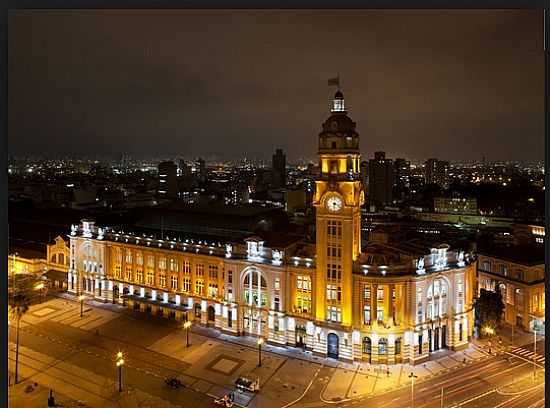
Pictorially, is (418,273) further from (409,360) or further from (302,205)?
(302,205)

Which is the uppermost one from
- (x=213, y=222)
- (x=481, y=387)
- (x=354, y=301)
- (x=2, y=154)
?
(x=2, y=154)

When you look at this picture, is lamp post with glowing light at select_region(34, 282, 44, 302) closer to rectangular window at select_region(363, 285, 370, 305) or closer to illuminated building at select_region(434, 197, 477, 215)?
rectangular window at select_region(363, 285, 370, 305)

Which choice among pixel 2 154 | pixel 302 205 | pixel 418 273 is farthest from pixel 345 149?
pixel 302 205

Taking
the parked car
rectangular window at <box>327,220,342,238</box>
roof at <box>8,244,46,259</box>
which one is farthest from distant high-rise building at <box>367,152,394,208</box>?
roof at <box>8,244,46,259</box>

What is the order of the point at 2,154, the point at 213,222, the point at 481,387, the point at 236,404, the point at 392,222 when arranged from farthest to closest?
1. the point at 392,222
2. the point at 213,222
3. the point at 481,387
4. the point at 236,404
5. the point at 2,154

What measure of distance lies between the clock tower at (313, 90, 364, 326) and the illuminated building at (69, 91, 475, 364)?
0.09ft

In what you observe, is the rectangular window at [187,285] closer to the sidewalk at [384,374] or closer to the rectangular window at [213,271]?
the rectangular window at [213,271]

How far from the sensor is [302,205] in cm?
3519

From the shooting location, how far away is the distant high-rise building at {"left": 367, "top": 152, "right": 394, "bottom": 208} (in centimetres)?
1802

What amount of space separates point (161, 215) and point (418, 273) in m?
12.9

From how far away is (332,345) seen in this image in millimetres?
14586

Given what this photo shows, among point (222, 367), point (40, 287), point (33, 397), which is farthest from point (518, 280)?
point (40, 287)

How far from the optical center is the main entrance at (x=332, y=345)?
1449cm

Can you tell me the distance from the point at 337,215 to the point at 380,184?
29.2ft
